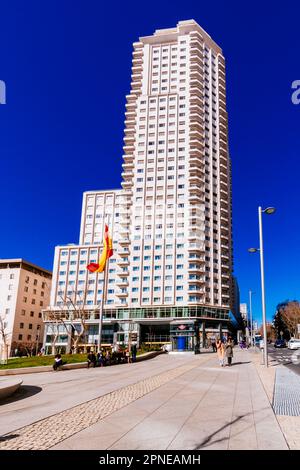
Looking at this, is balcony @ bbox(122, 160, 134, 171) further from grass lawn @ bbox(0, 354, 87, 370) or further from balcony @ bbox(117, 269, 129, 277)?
grass lawn @ bbox(0, 354, 87, 370)

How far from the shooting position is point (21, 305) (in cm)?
8175

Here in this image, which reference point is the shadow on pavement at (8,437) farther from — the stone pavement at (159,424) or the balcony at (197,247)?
the balcony at (197,247)

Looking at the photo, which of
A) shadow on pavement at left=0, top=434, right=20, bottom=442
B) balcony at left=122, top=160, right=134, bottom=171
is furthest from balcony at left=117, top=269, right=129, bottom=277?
shadow on pavement at left=0, top=434, right=20, bottom=442

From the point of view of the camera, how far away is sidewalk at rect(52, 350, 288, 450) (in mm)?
5754

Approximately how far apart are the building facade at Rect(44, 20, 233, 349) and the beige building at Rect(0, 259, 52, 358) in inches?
190

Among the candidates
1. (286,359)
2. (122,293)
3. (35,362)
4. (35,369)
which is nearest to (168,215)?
(122,293)

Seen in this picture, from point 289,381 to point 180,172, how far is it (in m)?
71.9

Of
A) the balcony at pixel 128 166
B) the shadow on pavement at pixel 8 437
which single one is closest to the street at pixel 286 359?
the shadow on pavement at pixel 8 437

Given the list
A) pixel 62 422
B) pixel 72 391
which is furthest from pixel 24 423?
pixel 72 391

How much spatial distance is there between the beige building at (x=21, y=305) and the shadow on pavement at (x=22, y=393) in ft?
223

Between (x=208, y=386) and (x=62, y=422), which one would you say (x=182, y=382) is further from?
(x=62, y=422)

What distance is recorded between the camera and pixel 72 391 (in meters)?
11.9
